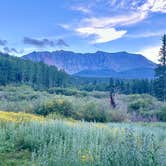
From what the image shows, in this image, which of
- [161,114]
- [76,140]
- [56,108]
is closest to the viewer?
[76,140]

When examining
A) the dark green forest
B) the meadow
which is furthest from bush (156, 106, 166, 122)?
the dark green forest

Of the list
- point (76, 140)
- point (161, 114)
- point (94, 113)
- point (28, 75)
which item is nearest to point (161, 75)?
point (161, 114)

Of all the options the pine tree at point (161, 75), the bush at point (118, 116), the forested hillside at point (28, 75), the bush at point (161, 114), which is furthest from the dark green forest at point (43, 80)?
the bush at point (118, 116)

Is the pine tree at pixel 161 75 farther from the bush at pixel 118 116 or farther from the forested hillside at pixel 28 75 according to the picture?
the forested hillside at pixel 28 75

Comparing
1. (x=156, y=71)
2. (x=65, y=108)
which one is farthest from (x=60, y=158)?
(x=156, y=71)

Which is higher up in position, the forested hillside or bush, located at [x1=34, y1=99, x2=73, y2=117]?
the forested hillside

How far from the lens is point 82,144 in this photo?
8.85m

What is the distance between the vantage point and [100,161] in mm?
6555

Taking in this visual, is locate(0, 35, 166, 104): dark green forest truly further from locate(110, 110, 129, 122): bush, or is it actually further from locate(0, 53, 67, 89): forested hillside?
locate(110, 110, 129, 122): bush

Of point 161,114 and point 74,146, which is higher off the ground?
point 74,146

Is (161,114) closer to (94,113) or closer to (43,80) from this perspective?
(94,113)

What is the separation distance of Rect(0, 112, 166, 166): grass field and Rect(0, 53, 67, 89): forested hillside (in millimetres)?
84099

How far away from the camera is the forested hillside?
100 meters

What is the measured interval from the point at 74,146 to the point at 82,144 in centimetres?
77
